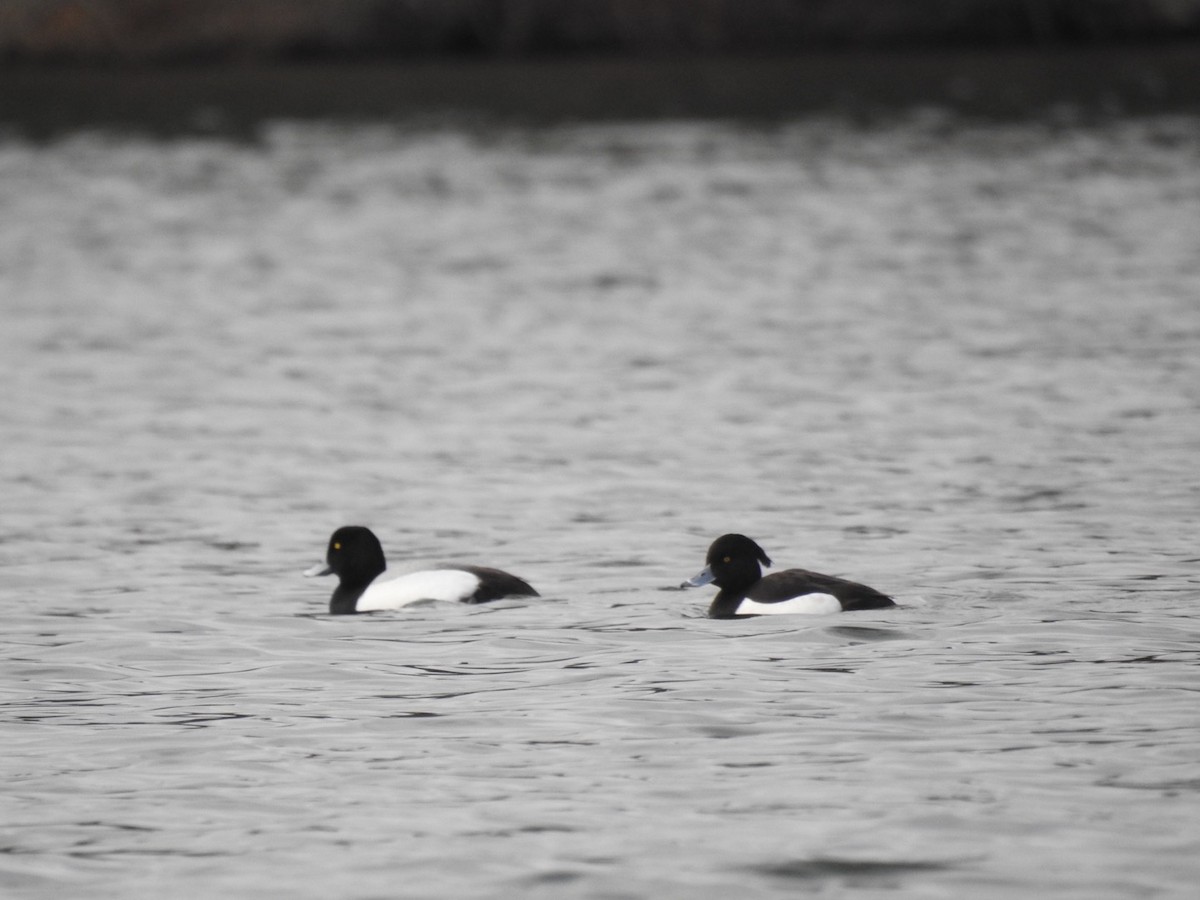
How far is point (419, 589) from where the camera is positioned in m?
12.3

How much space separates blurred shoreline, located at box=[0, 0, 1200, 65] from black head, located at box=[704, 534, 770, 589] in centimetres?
4425

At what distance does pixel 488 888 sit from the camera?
7691 millimetres

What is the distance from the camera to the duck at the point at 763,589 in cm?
1162

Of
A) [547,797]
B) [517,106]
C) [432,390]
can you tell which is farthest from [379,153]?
[547,797]

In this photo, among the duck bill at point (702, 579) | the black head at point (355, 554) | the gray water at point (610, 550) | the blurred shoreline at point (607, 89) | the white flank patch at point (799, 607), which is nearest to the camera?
the gray water at point (610, 550)

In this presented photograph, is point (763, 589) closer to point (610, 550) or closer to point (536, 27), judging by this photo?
point (610, 550)

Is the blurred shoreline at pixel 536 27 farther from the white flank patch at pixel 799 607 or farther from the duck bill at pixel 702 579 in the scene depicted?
the white flank patch at pixel 799 607

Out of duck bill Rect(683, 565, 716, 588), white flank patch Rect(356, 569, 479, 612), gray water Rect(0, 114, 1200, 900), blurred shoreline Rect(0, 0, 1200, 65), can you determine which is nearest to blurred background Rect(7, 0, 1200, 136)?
blurred shoreline Rect(0, 0, 1200, 65)

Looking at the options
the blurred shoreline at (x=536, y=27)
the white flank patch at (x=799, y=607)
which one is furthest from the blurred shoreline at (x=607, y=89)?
the white flank patch at (x=799, y=607)

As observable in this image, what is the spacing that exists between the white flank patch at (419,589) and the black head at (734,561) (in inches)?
55.9

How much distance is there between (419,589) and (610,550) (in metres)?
1.97

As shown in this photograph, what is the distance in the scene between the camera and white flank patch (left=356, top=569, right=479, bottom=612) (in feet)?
40.2

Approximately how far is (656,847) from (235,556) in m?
6.55

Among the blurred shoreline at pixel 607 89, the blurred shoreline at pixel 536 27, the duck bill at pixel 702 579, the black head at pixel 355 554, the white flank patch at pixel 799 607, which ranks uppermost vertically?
the blurred shoreline at pixel 536 27
